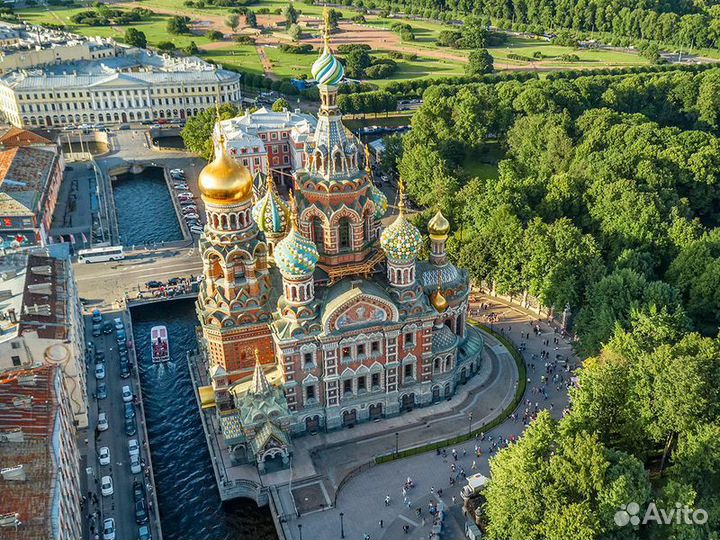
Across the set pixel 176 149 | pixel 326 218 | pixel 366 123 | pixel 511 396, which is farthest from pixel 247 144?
pixel 511 396

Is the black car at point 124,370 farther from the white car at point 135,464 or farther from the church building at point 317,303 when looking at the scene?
the white car at point 135,464

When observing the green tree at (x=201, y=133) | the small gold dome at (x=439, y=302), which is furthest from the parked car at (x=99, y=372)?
the green tree at (x=201, y=133)

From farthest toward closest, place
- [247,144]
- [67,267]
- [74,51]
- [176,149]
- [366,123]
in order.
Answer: [74,51]
[366,123]
[176,149]
[247,144]
[67,267]

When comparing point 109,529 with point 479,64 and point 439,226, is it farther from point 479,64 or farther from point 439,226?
point 479,64

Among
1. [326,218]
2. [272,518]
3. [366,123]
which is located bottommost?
[272,518]

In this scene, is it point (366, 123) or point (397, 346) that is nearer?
point (397, 346)

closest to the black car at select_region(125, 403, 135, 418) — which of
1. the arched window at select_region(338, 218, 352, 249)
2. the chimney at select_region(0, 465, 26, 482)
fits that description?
the chimney at select_region(0, 465, 26, 482)

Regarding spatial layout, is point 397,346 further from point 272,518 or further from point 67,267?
point 67,267
